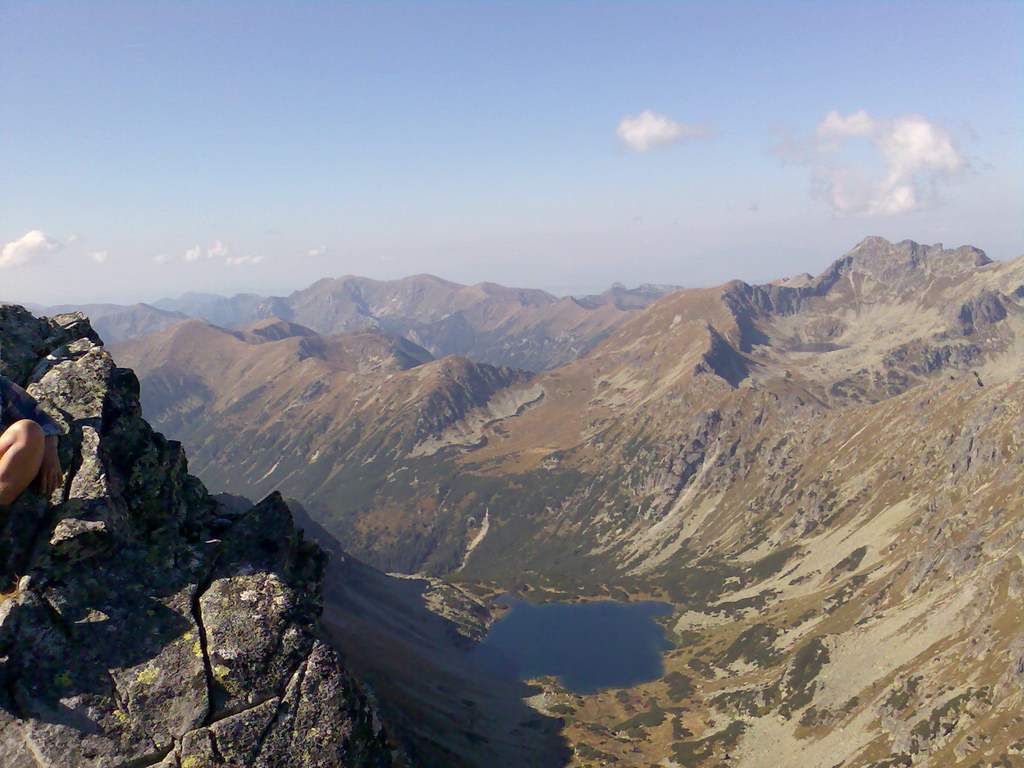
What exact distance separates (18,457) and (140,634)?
8061 millimetres

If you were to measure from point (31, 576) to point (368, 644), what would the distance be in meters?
166

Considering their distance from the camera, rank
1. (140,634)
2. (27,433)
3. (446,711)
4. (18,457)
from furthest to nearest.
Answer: (446,711), (140,634), (18,457), (27,433)

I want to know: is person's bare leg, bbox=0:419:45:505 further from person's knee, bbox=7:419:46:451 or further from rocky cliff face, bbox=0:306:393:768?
rocky cliff face, bbox=0:306:393:768

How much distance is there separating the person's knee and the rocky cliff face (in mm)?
Answer: 3625

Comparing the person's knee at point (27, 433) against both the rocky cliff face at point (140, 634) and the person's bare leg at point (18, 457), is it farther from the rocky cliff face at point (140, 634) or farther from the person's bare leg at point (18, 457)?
the rocky cliff face at point (140, 634)

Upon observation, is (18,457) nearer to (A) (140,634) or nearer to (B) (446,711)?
(A) (140,634)

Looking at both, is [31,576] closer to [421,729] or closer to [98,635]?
[98,635]

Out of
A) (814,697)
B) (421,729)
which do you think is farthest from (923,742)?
(421,729)

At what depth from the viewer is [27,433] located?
20844 mm

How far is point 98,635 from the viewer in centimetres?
2273

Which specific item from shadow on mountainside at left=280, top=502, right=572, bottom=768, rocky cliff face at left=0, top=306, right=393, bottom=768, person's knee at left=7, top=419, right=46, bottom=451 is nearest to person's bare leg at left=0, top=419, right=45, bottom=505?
person's knee at left=7, top=419, right=46, bottom=451

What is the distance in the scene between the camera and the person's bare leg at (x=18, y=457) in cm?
2075

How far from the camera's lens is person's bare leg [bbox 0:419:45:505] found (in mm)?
20750

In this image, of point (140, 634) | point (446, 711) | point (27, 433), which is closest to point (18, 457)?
point (27, 433)
